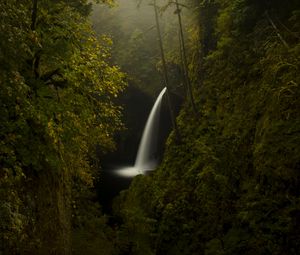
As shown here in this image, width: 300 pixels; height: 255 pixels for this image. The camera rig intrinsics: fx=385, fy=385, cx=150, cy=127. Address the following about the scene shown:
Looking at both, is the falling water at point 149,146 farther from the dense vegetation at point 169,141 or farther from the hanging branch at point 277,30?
the hanging branch at point 277,30

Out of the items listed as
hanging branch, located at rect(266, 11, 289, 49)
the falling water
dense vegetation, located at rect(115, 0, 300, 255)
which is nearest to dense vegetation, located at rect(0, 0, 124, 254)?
dense vegetation, located at rect(115, 0, 300, 255)

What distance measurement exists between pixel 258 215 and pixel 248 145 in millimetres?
2813

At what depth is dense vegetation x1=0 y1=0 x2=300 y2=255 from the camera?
7.15 metres

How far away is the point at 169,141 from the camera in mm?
19203

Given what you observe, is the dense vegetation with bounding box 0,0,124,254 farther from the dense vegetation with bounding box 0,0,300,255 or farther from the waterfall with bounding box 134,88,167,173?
the waterfall with bounding box 134,88,167,173

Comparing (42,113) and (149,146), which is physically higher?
(149,146)

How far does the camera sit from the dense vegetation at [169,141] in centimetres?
715

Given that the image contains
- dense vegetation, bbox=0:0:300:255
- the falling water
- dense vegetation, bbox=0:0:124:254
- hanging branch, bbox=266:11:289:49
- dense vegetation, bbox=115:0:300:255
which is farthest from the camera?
the falling water

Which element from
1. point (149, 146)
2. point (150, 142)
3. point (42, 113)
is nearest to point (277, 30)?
point (42, 113)

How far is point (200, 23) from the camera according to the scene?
66.5 feet

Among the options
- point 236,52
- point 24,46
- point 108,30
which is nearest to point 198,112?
point 236,52

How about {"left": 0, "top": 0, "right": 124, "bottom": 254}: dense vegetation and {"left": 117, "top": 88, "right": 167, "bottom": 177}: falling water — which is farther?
{"left": 117, "top": 88, "right": 167, "bottom": 177}: falling water

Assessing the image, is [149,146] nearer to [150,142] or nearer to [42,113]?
[150,142]

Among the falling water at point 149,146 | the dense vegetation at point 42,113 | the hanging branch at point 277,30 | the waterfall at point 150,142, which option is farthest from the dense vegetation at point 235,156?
the waterfall at point 150,142
